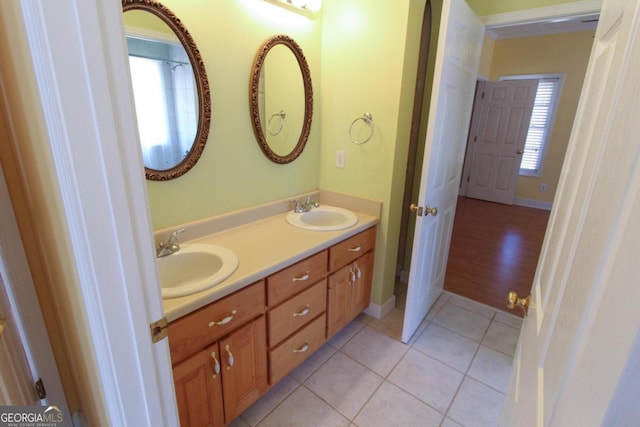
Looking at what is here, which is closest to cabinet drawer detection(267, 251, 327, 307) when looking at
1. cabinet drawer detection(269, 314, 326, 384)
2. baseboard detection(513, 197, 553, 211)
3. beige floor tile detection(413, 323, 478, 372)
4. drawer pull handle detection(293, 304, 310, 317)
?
drawer pull handle detection(293, 304, 310, 317)

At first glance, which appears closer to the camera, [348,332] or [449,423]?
[449,423]

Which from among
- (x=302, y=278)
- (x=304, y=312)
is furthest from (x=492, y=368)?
(x=302, y=278)

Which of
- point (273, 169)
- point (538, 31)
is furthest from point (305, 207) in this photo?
point (538, 31)

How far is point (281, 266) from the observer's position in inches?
53.6

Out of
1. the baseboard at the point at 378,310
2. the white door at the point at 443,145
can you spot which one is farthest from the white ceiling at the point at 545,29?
the baseboard at the point at 378,310

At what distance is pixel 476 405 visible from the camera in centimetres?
156

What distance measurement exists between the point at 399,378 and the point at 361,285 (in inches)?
22.9

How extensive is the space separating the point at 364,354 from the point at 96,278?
66.1 inches

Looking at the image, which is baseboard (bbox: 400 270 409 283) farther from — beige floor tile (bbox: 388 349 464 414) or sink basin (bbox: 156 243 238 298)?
sink basin (bbox: 156 243 238 298)

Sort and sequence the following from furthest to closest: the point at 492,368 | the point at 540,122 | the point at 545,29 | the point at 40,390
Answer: the point at 540,122 < the point at 545,29 < the point at 492,368 < the point at 40,390

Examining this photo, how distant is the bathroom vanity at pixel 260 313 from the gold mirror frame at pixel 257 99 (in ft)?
1.38

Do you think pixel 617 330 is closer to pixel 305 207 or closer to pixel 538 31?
pixel 305 207

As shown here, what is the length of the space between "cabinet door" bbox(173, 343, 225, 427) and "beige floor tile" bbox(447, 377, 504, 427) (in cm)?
113

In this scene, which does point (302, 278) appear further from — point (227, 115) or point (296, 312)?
point (227, 115)
